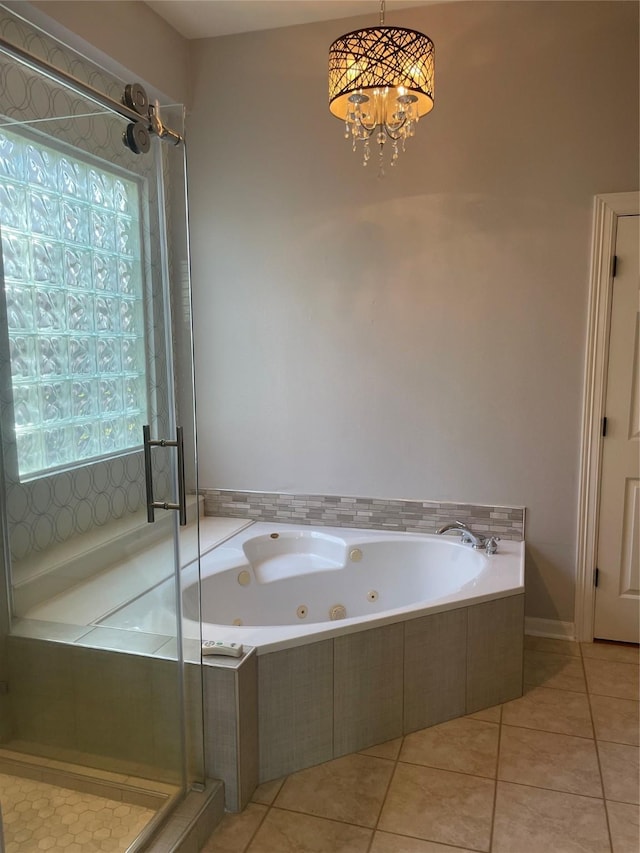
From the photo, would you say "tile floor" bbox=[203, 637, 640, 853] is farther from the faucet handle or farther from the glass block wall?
the glass block wall

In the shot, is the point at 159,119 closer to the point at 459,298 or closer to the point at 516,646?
the point at 459,298

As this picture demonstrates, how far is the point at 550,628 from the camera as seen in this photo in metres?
3.21

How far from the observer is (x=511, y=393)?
10.3 feet

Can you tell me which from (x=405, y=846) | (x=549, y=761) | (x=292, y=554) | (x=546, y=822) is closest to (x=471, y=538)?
(x=292, y=554)

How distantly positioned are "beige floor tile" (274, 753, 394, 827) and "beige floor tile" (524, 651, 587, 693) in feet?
2.93

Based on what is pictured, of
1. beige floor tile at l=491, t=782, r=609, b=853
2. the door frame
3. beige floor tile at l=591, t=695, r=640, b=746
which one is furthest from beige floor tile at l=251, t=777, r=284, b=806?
the door frame

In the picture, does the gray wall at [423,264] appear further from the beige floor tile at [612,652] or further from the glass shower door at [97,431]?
the glass shower door at [97,431]

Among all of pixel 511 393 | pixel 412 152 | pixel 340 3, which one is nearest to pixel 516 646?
pixel 511 393

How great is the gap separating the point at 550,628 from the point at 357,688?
1.34 m

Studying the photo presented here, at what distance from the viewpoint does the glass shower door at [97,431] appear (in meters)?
1.85

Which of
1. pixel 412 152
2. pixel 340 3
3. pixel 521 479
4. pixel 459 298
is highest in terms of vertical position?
pixel 340 3

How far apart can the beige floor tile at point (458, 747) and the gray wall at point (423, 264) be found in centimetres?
94

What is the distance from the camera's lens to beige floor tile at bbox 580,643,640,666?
3.00 m

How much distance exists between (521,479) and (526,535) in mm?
275
